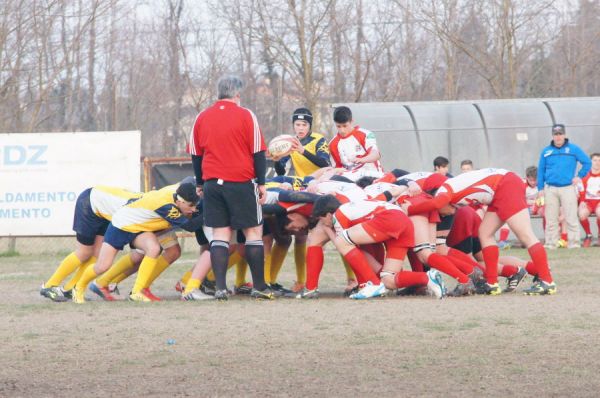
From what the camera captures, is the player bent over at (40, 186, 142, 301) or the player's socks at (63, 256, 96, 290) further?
the player's socks at (63, 256, 96, 290)

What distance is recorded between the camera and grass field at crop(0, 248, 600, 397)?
19.3ft

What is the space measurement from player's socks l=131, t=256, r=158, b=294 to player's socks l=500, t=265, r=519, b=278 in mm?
3338

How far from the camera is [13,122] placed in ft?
87.7

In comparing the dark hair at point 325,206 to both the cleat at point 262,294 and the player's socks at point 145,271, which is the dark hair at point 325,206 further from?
the player's socks at point 145,271

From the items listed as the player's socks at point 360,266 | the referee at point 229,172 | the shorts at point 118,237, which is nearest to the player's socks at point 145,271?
the shorts at point 118,237

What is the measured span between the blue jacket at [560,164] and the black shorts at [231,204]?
362 inches

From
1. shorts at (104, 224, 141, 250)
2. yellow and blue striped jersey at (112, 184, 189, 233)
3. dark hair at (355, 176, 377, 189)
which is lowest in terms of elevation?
shorts at (104, 224, 141, 250)

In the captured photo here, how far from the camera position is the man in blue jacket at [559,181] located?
707 inches

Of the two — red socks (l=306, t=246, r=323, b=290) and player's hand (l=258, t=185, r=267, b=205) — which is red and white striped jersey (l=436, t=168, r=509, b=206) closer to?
red socks (l=306, t=246, r=323, b=290)

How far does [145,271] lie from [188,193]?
886mm

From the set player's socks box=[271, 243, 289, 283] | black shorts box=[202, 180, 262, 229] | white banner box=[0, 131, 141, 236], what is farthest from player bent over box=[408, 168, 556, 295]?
white banner box=[0, 131, 141, 236]

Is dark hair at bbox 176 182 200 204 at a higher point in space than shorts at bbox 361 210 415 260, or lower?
higher

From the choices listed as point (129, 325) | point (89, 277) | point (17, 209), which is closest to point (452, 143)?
point (17, 209)

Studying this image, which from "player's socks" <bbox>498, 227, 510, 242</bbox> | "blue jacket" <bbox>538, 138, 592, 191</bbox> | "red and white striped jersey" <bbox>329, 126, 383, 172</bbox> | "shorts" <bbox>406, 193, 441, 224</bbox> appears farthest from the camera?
"player's socks" <bbox>498, 227, 510, 242</bbox>
